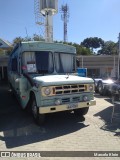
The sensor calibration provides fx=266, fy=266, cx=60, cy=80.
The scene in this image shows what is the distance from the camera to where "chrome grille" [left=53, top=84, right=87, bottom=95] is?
8523mm

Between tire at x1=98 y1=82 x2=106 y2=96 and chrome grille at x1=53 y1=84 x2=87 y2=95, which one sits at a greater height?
chrome grille at x1=53 y1=84 x2=87 y2=95

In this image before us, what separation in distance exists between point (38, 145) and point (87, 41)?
87297 millimetres

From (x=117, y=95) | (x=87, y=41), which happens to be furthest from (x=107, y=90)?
(x=87, y=41)

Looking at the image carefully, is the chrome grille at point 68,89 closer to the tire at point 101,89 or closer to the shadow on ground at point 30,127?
the shadow on ground at point 30,127

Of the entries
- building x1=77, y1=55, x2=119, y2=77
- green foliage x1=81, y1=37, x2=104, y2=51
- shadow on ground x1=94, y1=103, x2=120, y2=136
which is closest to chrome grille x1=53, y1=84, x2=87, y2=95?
shadow on ground x1=94, y1=103, x2=120, y2=136

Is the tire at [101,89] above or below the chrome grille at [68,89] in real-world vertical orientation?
below

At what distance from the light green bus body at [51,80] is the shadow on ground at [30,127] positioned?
0.59 m

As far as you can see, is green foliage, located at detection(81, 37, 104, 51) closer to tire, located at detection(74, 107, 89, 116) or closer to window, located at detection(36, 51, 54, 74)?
window, located at detection(36, 51, 54, 74)

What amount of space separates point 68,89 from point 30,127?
1761 mm

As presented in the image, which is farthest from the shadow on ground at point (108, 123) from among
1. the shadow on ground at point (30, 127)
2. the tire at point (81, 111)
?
the shadow on ground at point (30, 127)

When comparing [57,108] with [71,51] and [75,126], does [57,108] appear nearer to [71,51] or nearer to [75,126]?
[75,126]

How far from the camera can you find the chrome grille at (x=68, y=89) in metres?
8.52

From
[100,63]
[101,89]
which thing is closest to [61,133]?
[101,89]

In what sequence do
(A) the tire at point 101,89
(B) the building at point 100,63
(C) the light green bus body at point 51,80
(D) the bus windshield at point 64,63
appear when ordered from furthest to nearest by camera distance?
1. (B) the building at point 100,63
2. (A) the tire at point 101,89
3. (D) the bus windshield at point 64,63
4. (C) the light green bus body at point 51,80
